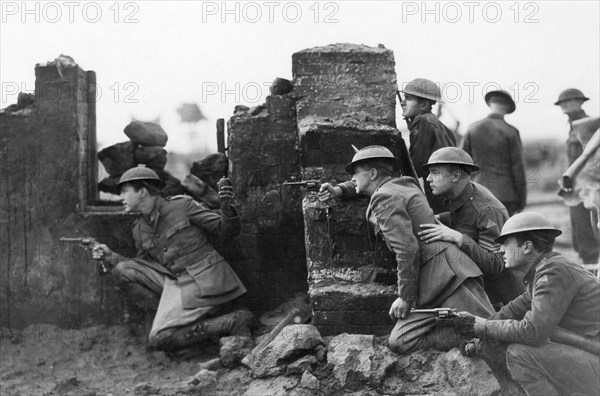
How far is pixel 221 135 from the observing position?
846 cm

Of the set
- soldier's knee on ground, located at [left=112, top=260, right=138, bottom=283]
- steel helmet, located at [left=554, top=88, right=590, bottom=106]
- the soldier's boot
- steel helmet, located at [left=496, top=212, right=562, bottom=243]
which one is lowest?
the soldier's boot

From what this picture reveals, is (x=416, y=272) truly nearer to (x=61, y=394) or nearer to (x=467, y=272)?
(x=467, y=272)

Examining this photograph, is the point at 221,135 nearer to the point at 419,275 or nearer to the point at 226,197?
the point at 226,197

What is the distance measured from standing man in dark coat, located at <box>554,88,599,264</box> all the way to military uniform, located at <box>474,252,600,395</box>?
4606mm

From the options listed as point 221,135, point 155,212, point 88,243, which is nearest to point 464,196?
point 155,212

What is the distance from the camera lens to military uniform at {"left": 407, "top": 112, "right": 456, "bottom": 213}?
7.07m

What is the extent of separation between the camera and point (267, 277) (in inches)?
307

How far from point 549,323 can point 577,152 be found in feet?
16.6

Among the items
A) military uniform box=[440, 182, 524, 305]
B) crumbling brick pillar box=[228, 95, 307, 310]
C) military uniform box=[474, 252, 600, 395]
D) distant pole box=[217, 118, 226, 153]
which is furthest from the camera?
distant pole box=[217, 118, 226, 153]

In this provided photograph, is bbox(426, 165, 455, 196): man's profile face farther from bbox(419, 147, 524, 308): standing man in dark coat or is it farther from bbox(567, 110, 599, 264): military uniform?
bbox(567, 110, 599, 264): military uniform

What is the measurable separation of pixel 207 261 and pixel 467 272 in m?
2.74

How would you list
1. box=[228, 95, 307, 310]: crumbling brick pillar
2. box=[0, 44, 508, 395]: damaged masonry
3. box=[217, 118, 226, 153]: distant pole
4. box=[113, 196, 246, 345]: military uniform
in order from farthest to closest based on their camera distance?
box=[217, 118, 226, 153]: distant pole < box=[228, 95, 307, 310]: crumbling brick pillar < box=[113, 196, 246, 345]: military uniform < box=[0, 44, 508, 395]: damaged masonry

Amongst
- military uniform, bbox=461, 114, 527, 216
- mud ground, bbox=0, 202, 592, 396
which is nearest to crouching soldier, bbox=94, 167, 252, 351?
mud ground, bbox=0, 202, 592, 396

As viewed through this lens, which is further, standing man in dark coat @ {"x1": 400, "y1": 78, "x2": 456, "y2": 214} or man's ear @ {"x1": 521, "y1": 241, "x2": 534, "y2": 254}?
standing man in dark coat @ {"x1": 400, "y1": 78, "x2": 456, "y2": 214}
